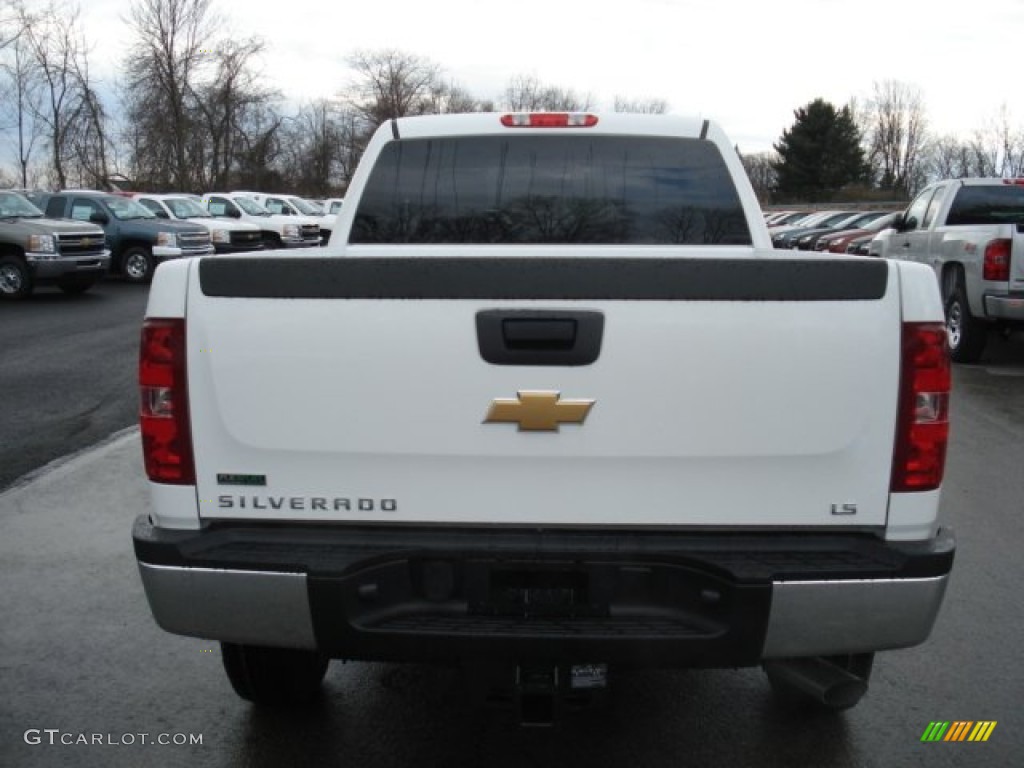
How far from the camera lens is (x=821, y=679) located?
2.92 meters

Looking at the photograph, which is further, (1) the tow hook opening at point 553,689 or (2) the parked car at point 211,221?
(2) the parked car at point 211,221

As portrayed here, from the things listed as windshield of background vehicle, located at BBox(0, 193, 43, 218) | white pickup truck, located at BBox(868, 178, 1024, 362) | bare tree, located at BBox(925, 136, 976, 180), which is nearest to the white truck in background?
windshield of background vehicle, located at BBox(0, 193, 43, 218)

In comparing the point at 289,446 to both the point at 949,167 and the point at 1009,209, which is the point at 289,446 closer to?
the point at 1009,209

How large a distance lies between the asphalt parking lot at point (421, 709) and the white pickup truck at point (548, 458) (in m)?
0.76

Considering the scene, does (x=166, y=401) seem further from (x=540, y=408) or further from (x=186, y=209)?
(x=186, y=209)

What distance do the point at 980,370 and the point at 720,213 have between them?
851 cm

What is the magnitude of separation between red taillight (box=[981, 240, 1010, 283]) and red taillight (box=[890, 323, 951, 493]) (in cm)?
922

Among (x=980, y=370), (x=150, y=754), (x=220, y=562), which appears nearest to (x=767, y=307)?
(x=220, y=562)

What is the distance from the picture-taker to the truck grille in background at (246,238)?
89.3ft

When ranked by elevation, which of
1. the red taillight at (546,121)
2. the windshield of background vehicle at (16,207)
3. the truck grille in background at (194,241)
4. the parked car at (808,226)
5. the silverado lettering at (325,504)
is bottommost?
the parked car at (808,226)

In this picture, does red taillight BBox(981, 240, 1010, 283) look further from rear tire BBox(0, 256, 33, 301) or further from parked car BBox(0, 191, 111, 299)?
rear tire BBox(0, 256, 33, 301)

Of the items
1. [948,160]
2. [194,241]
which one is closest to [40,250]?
[194,241]

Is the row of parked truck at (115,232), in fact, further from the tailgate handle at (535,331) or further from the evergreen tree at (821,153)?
the evergreen tree at (821,153)

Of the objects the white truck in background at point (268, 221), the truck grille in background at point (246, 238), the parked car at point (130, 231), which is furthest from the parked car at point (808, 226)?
the parked car at point (130, 231)
